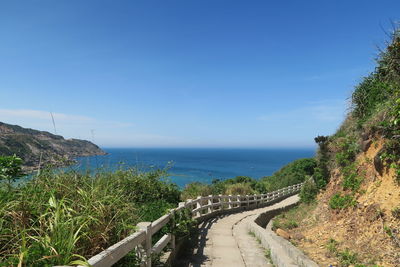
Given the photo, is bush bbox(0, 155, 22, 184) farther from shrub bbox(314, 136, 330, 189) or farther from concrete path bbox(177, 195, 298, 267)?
shrub bbox(314, 136, 330, 189)

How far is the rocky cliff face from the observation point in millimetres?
5445

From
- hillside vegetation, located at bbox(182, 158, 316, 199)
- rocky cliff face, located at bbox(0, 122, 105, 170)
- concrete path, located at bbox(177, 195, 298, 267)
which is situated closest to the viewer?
rocky cliff face, located at bbox(0, 122, 105, 170)

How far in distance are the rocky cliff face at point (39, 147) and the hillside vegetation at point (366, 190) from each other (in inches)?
243

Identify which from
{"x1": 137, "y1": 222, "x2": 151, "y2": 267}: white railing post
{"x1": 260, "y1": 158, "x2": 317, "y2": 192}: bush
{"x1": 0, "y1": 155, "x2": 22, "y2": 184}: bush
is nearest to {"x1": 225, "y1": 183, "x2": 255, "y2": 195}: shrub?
{"x1": 260, "y1": 158, "x2": 317, "y2": 192}: bush

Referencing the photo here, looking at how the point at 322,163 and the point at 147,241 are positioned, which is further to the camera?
the point at 322,163

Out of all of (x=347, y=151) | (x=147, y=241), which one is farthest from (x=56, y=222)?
(x=347, y=151)

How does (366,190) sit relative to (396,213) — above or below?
above

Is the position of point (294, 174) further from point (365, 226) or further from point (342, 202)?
point (365, 226)

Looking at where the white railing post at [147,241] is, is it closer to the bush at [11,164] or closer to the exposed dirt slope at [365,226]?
the bush at [11,164]

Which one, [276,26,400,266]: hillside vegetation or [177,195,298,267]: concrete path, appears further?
[276,26,400,266]: hillside vegetation

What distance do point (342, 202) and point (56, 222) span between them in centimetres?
881

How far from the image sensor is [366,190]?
826cm

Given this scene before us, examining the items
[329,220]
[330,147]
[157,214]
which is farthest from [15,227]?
[330,147]

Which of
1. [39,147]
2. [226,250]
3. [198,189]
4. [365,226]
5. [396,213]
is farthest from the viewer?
[198,189]
